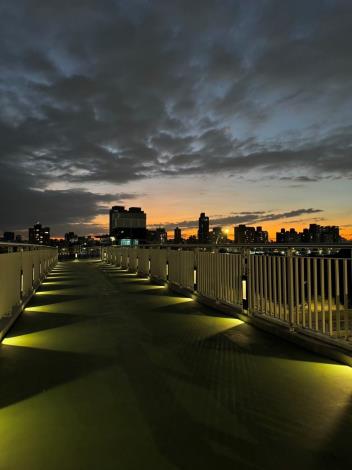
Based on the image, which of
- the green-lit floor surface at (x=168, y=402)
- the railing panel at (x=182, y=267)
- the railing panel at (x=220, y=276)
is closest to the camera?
the green-lit floor surface at (x=168, y=402)

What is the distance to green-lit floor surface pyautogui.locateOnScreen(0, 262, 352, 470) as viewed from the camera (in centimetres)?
245

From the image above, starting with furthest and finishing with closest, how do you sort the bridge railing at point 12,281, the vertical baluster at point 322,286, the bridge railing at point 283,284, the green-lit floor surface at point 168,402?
1. the bridge railing at point 12,281
2. the vertical baluster at point 322,286
3. the bridge railing at point 283,284
4. the green-lit floor surface at point 168,402

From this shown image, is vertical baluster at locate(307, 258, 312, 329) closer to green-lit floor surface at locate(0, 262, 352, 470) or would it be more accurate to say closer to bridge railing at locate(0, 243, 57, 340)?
green-lit floor surface at locate(0, 262, 352, 470)

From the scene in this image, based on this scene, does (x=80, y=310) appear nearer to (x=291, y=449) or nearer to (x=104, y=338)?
(x=104, y=338)

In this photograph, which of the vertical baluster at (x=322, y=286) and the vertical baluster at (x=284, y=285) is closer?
the vertical baluster at (x=322, y=286)

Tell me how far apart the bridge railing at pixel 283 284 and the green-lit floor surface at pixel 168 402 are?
0.42 meters

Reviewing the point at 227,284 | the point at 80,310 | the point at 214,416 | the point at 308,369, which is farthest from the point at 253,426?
the point at 80,310

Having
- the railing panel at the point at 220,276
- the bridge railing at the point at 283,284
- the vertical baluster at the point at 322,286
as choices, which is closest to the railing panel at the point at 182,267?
the bridge railing at the point at 283,284

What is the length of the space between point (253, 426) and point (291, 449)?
1.17 feet

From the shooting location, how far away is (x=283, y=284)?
5.56 metres

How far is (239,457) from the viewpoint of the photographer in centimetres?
241

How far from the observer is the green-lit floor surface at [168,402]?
2453 mm

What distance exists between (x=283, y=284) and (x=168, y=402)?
293 cm

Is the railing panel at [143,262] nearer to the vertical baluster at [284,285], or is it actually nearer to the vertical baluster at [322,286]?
the vertical baluster at [284,285]
